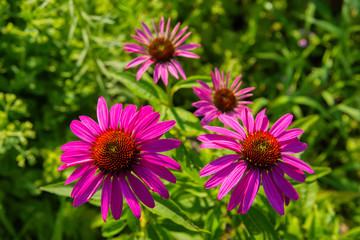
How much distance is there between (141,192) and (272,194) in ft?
1.66

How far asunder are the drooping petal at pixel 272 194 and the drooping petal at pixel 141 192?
45 cm

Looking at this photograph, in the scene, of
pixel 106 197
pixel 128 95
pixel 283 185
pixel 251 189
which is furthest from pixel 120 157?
pixel 128 95

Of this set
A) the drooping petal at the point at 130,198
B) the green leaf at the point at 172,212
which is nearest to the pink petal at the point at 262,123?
the green leaf at the point at 172,212

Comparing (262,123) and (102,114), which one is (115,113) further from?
(262,123)

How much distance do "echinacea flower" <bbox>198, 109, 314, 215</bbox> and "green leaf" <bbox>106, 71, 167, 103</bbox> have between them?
434 mm

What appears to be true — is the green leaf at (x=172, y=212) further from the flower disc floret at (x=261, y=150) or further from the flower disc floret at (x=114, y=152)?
the flower disc floret at (x=261, y=150)

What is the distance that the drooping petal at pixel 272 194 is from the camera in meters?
1.05

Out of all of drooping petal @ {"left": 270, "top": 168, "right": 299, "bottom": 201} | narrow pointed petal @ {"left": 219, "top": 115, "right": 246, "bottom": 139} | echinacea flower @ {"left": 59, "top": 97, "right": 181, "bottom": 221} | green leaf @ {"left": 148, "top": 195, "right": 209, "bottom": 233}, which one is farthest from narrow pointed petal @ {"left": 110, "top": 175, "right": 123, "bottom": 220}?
drooping petal @ {"left": 270, "top": 168, "right": 299, "bottom": 201}

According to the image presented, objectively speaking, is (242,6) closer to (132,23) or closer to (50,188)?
(132,23)

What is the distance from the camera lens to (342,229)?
2512 mm

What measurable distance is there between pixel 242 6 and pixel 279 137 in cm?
259

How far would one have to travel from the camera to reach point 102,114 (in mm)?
1193

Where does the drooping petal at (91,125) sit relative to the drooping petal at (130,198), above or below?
above

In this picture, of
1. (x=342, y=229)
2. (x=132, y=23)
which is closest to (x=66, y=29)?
(x=132, y=23)
